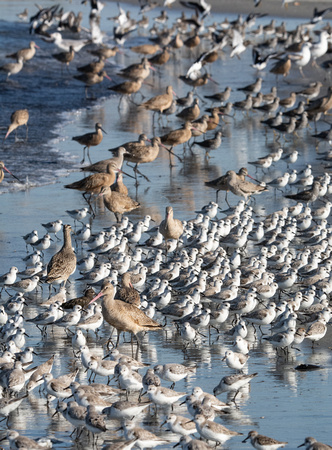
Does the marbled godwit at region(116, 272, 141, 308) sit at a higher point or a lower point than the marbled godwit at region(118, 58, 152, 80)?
higher

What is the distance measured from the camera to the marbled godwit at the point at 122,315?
11.4m

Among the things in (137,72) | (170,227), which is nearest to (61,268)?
(170,227)

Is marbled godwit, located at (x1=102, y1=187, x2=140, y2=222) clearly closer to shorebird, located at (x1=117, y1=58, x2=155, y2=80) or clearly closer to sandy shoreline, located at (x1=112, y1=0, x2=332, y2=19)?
shorebird, located at (x1=117, y1=58, x2=155, y2=80)

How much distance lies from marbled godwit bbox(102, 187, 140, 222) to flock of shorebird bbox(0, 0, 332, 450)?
24mm

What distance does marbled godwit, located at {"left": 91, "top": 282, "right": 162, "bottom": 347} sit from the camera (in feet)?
37.4

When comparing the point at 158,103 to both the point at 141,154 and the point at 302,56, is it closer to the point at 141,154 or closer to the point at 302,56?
the point at 141,154

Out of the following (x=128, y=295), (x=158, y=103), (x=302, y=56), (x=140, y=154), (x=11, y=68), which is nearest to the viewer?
(x=128, y=295)

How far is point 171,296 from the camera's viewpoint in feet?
44.9

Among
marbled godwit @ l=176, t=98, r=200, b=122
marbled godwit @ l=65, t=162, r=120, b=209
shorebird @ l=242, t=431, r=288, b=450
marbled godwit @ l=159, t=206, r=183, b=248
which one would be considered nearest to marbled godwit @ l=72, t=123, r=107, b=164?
marbled godwit @ l=65, t=162, r=120, b=209

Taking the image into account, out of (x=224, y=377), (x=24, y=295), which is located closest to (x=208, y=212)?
(x=24, y=295)

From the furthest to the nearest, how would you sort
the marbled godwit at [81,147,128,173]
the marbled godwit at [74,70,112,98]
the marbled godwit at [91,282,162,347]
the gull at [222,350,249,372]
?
the marbled godwit at [74,70,112,98] < the marbled godwit at [81,147,128,173] < the marbled godwit at [91,282,162,347] < the gull at [222,350,249,372]

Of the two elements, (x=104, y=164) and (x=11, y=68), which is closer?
(x=104, y=164)

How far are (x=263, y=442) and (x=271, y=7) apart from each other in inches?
1933

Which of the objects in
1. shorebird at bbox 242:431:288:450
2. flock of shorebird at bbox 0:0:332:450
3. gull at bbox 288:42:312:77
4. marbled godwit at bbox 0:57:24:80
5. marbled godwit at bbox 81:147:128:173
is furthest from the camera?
gull at bbox 288:42:312:77
